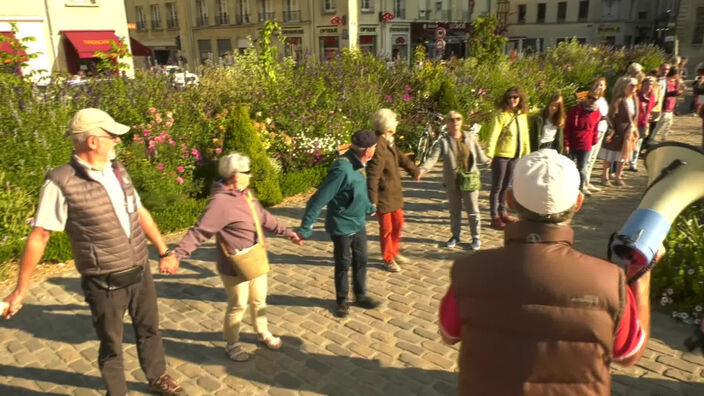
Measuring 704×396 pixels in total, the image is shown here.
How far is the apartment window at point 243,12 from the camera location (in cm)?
3888

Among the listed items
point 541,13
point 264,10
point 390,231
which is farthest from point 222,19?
point 390,231

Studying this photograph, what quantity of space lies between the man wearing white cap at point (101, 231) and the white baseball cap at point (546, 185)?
2.43 m

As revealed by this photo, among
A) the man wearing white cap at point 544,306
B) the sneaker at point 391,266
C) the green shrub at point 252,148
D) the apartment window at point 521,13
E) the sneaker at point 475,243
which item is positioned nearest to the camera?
the man wearing white cap at point 544,306

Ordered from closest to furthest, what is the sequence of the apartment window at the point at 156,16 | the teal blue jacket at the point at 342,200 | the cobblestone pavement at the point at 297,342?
1. the cobblestone pavement at the point at 297,342
2. the teal blue jacket at the point at 342,200
3. the apartment window at the point at 156,16

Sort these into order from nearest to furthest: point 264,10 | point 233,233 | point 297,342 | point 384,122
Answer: point 233,233 → point 297,342 → point 384,122 → point 264,10

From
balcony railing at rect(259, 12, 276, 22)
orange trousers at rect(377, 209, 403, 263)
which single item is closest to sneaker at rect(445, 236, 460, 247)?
orange trousers at rect(377, 209, 403, 263)

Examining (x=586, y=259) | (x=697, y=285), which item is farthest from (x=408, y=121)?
(x=586, y=259)

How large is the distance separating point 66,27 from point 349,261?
70.7 ft

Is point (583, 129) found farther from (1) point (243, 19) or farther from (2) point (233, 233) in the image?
(1) point (243, 19)

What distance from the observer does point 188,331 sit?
183 inches

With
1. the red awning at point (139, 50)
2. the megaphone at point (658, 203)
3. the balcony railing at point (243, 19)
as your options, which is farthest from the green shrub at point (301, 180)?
the balcony railing at point (243, 19)

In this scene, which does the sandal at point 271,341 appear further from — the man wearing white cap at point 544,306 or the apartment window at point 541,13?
the apartment window at point 541,13

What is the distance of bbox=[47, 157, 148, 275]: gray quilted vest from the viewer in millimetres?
3012

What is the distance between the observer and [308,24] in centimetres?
3597
